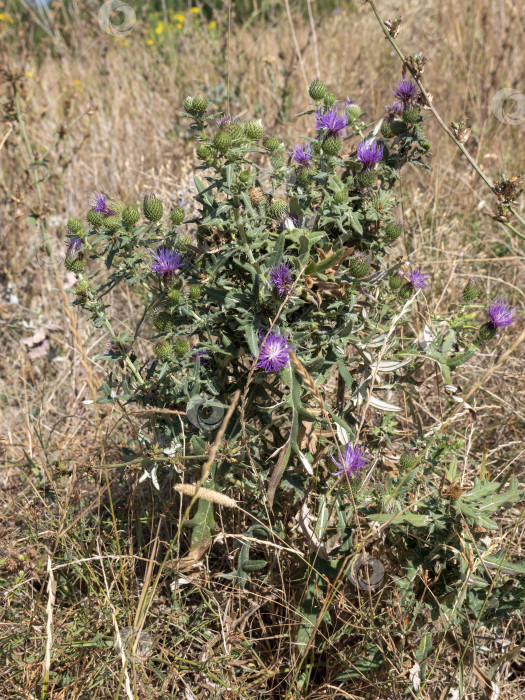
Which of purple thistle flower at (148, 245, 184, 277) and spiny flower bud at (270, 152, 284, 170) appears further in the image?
spiny flower bud at (270, 152, 284, 170)

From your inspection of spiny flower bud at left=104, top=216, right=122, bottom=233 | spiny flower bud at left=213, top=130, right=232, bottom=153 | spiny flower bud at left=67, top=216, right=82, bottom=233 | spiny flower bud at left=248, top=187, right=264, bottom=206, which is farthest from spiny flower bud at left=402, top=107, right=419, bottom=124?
spiny flower bud at left=67, top=216, right=82, bottom=233

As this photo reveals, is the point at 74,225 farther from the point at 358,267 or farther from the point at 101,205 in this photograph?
the point at 358,267

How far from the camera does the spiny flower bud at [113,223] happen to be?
1.66m

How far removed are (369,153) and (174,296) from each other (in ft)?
2.23

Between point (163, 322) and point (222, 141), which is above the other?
point (222, 141)

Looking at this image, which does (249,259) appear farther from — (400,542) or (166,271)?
(400,542)

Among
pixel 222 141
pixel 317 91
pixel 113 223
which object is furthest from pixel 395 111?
pixel 113 223

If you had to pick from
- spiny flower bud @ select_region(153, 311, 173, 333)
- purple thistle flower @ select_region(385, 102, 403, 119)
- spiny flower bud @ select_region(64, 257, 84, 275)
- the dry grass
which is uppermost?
purple thistle flower @ select_region(385, 102, 403, 119)

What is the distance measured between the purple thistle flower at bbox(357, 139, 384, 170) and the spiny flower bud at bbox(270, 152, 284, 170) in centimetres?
22

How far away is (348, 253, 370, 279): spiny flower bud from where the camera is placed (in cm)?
169

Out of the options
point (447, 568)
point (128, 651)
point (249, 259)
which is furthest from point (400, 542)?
point (249, 259)

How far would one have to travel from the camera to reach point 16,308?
358 cm

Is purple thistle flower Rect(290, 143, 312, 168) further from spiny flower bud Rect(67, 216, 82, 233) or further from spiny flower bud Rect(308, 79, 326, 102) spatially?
spiny flower bud Rect(67, 216, 82, 233)

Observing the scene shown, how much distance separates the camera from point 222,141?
1.51 metres
